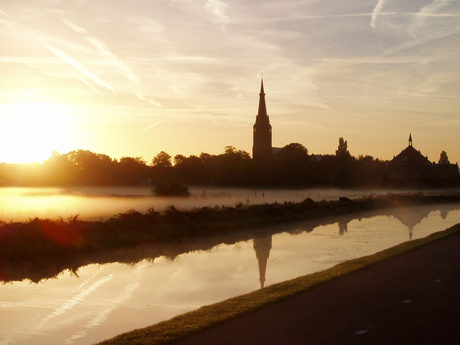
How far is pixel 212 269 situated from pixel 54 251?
7.75 metres

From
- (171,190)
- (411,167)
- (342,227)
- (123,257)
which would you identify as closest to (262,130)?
(411,167)

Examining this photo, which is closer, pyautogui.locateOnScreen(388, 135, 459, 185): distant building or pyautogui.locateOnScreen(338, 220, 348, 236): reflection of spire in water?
pyautogui.locateOnScreen(338, 220, 348, 236): reflection of spire in water

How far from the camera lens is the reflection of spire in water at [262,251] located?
1641cm

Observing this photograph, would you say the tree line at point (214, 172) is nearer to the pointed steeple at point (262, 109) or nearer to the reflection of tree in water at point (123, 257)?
the pointed steeple at point (262, 109)

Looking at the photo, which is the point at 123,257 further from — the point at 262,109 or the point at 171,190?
the point at 262,109

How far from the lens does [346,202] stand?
52031mm

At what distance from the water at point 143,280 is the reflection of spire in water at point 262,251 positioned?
0.04 meters

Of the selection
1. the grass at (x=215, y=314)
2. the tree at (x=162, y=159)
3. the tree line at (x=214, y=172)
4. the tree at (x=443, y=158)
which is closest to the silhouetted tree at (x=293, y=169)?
the tree line at (x=214, y=172)

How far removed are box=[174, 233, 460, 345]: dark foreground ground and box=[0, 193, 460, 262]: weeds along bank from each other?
45.5 feet

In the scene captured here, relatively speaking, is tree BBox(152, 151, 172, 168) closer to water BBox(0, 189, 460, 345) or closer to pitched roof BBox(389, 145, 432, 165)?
pitched roof BBox(389, 145, 432, 165)

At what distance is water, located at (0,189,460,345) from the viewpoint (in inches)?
413

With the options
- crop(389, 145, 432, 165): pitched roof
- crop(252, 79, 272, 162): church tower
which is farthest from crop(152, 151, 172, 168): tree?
crop(389, 145, 432, 165): pitched roof

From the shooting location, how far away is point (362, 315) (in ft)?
28.2

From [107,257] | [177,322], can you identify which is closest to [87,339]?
[177,322]
